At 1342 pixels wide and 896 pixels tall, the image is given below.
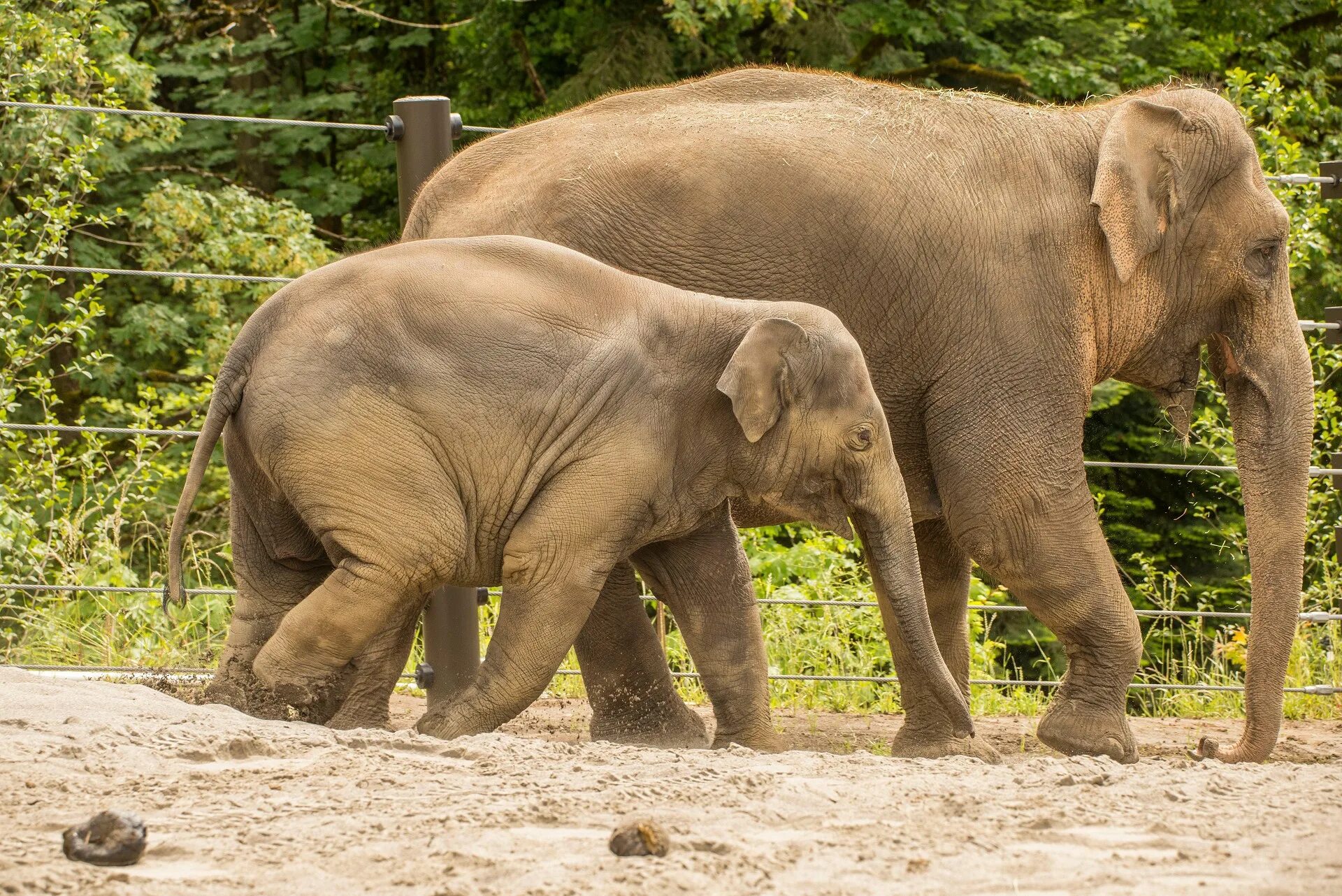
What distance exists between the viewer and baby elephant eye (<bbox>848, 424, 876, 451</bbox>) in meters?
4.95

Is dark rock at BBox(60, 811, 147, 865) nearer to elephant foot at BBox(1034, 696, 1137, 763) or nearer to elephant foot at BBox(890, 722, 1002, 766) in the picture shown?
elephant foot at BBox(890, 722, 1002, 766)

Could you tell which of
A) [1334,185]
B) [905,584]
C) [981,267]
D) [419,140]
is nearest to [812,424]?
[905,584]

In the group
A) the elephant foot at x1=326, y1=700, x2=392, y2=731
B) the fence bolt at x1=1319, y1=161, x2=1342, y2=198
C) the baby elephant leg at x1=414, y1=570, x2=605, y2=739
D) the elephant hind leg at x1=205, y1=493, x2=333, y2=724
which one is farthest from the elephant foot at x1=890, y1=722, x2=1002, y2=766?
the fence bolt at x1=1319, y1=161, x2=1342, y2=198

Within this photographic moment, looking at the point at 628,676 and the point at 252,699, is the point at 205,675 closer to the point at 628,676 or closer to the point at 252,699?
the point at 252,699

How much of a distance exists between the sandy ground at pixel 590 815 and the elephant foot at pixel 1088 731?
934mm

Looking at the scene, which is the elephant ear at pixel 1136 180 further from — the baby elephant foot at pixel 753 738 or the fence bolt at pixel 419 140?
the fence bolt at pixel 419 140

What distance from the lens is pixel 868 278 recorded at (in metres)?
5.39

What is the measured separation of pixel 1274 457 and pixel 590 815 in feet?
10.2

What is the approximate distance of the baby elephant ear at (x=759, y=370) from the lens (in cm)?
476

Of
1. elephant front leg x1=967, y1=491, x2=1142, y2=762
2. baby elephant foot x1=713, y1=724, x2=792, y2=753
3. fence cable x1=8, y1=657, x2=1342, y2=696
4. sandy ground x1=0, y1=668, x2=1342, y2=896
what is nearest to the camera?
sandy ground x1=0, y1=668, x2=1342, y2=896

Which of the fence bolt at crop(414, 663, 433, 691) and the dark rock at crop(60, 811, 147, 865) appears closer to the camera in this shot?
the dark rock at crop(60, 811, 147, 865)

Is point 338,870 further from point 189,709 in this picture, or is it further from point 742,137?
point 742,137

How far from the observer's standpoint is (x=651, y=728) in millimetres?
5465

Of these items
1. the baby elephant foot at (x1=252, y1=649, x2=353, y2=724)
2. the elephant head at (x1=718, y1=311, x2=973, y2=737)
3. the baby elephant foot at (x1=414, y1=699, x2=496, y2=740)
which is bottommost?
the baby elephant foot at (x1=414, y1=699, x2=496, y2=740)
